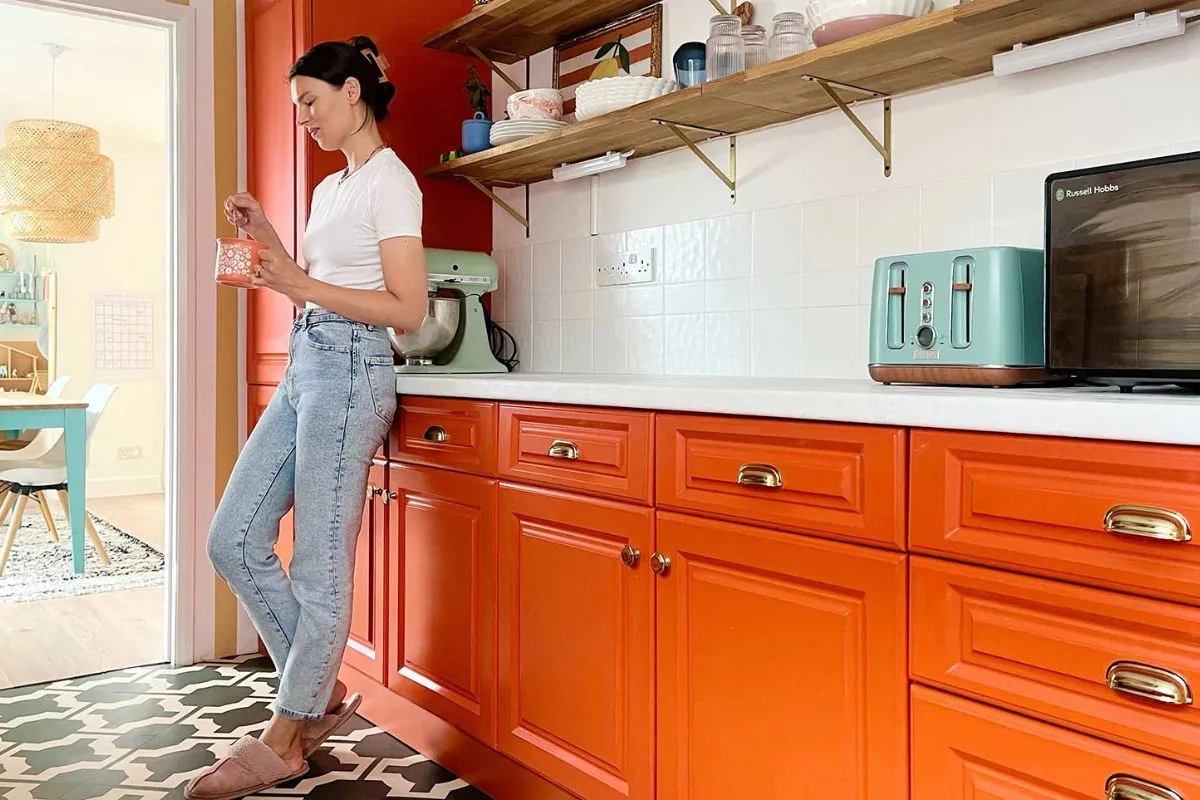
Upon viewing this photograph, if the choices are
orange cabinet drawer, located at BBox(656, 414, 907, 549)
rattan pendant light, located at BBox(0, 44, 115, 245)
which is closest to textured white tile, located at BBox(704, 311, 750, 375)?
orange cabinet drawer, located at BBox(656, 414, 907, 549)

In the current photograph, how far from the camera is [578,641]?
180 cm

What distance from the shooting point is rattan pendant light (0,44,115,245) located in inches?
206

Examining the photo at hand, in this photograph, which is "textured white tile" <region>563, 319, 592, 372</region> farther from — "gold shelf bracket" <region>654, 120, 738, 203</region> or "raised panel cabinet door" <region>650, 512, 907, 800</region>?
"raised panel cabinet door" <region>650, 512, 907, 800</region>

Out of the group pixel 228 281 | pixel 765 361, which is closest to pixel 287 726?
pixel 228 281

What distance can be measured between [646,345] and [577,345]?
0.28m

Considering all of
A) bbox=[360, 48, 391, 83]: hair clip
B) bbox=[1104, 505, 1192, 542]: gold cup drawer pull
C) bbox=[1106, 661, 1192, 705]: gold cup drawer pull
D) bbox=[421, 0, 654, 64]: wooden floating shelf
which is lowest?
bbox=[1106, 661, 1192, 705]: gold cup drawer pull

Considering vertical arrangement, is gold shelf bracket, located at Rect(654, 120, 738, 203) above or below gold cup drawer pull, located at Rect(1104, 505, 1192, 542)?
above

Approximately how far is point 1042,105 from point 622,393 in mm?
889

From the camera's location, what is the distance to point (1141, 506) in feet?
3.34

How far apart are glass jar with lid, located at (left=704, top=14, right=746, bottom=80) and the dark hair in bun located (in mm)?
730

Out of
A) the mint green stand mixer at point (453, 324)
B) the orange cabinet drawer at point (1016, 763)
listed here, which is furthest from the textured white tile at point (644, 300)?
the orange cabinet drawer at point (1016, 763)

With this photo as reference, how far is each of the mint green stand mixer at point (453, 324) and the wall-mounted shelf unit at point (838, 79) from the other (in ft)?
0.96

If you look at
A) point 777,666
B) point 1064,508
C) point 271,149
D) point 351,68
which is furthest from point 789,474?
point 271,149

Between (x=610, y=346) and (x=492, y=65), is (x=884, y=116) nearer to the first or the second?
(x=610, y=346)
